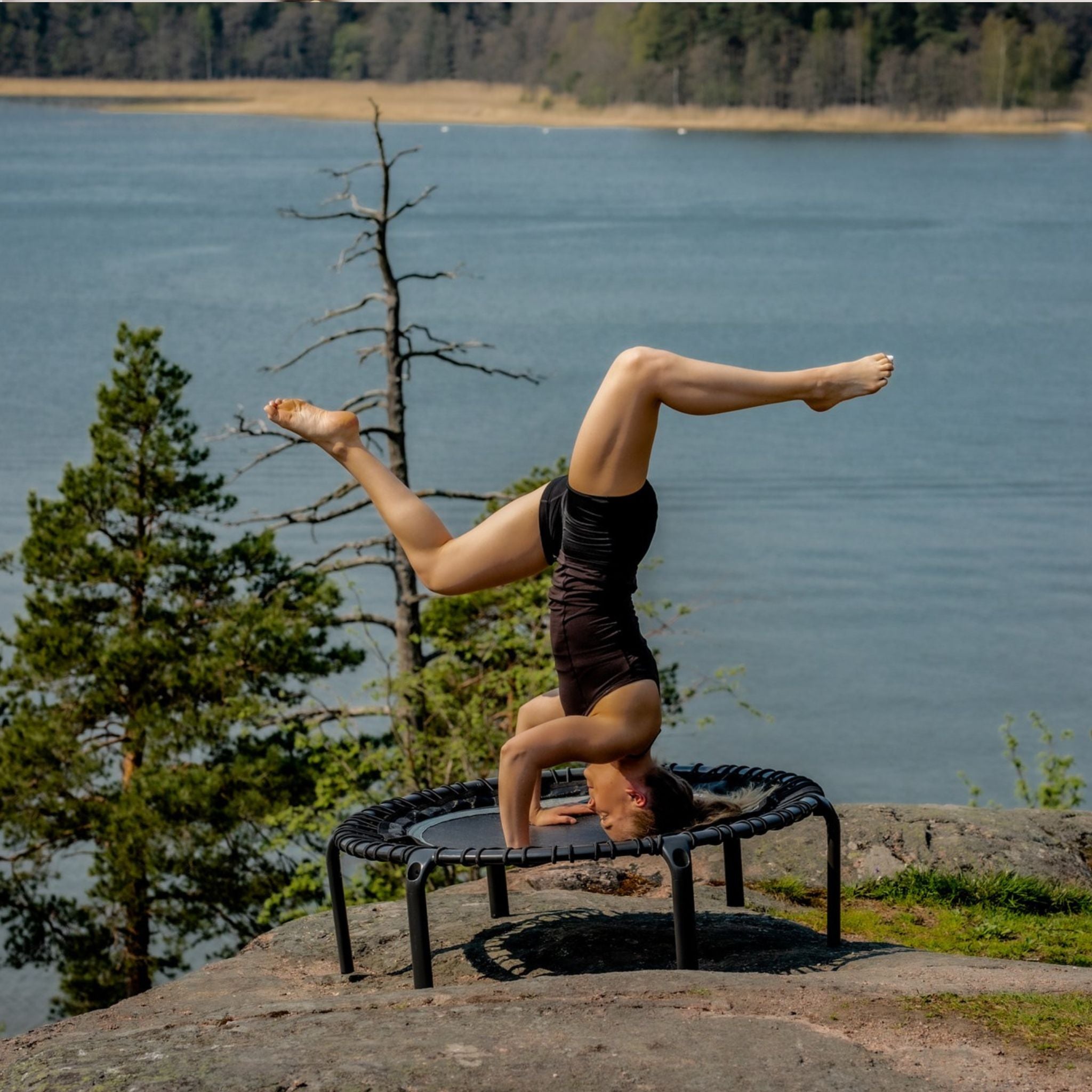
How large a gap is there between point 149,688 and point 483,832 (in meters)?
9.70

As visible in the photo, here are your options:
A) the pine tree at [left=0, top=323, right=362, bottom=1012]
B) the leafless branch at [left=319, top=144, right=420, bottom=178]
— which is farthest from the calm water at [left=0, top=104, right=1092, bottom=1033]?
the leafless branch at [left=319, top=144, right=420, bottom=178]

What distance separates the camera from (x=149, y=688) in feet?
51.9

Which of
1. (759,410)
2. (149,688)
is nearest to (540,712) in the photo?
(149,688)

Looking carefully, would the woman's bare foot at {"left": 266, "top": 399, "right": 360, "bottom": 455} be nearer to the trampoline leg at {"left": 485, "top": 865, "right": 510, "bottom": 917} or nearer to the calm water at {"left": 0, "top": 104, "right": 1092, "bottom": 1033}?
the trampoline leg at {"left": 485, "top": 865, "right": 510, "bottom": 917}

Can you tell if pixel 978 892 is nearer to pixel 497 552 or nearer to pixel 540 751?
pixel 540 751

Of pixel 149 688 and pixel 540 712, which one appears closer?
pixel 540 712

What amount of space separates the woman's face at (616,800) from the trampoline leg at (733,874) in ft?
3.70

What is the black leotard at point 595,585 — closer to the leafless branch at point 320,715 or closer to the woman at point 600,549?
the woman at point 600,549

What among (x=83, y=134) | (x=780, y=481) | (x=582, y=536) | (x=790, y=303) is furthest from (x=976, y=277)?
(x=83, y=134)

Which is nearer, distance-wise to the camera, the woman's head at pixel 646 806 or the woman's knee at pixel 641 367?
the woman's knee at pixel 641 367

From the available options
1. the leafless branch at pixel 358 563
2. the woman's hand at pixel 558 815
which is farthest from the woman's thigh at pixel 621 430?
the leafless branch at pixel 358 563

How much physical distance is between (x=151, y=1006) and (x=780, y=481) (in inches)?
1147

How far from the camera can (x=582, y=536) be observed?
618cm

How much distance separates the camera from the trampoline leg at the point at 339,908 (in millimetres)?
6410
